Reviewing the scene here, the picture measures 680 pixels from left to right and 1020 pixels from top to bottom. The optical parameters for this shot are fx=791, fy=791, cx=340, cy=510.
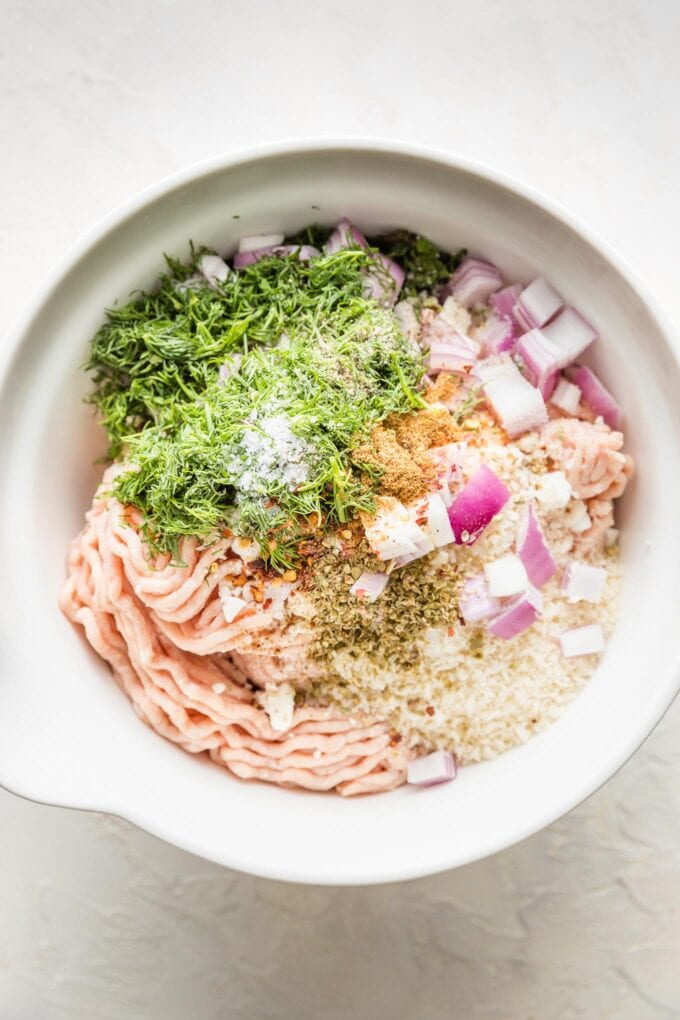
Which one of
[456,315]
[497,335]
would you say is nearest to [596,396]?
[497,335]

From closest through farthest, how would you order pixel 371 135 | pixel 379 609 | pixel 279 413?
pixel 279 413, pixel 379 609, pixel 371 135

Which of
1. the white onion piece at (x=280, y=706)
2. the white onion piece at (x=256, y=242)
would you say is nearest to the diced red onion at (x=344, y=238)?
the white onion piece at (x=256, y=242)

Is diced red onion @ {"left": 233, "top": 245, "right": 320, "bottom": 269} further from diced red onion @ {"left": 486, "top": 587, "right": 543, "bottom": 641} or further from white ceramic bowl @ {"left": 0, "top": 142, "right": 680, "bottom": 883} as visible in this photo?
diced red onion @ {"left": 486, "top": 587, "right": 543, "bottom": 641}

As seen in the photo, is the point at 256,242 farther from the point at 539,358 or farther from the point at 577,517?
the point at 577,517

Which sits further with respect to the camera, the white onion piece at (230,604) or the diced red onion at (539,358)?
the diced red onion at (539,358)

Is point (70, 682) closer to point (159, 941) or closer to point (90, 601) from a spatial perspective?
point (90, 601)

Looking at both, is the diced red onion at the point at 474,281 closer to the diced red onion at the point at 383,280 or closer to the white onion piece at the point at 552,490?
the diced red onion at the point at 383,280
